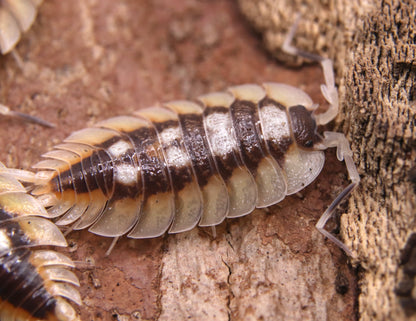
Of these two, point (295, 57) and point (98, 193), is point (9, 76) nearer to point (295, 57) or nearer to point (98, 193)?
point (98, 193)

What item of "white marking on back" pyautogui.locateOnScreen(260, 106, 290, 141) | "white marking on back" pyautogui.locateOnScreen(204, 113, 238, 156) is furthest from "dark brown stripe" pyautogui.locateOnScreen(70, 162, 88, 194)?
"white marking on back" pyautogui.locateOnScreen(260, 106, 290, 141)

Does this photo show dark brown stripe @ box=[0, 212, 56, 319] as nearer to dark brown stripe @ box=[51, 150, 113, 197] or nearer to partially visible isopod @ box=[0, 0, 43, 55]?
dark brown stripe @ box=[51, 150, 113, 197]

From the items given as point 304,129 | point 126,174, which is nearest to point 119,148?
point 126,174

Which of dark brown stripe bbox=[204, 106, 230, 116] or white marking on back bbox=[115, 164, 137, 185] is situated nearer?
white marking on back bbox=[115, 164, 137, 185]

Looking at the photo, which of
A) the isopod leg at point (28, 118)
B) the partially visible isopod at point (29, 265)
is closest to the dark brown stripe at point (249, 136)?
the partially visible isopod at point (29, 265)

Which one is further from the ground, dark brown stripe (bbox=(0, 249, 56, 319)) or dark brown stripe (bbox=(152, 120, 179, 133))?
dark brown stripe (bbox=(152, 120, 179, 133))

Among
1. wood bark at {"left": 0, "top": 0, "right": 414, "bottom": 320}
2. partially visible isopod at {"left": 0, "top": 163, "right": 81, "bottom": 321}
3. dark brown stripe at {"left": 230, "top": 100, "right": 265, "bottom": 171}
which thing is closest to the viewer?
partially visible isopod at {"left": 0, "top": 163, "right": 81, "bottom": 321}
